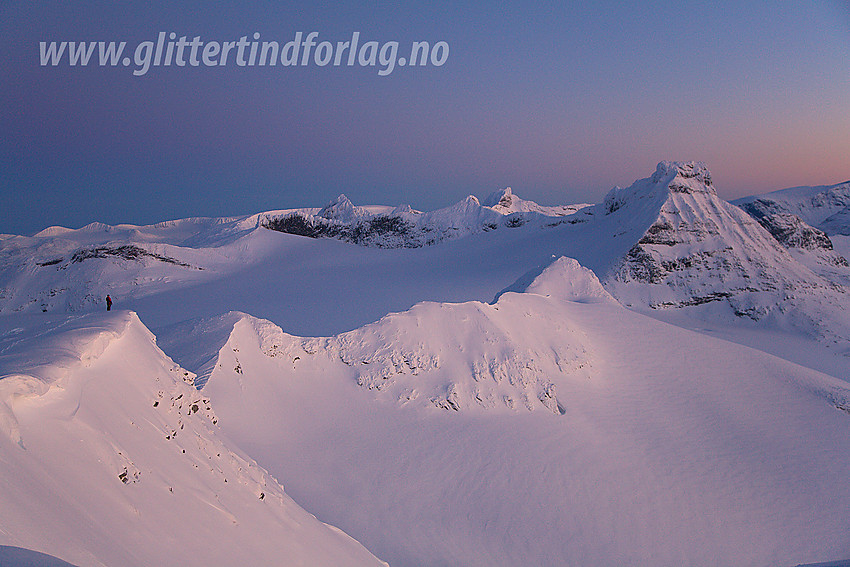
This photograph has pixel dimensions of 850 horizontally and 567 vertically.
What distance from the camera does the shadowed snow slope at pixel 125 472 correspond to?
3.73 meters

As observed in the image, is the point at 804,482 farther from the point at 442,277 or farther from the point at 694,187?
the point at 694,187

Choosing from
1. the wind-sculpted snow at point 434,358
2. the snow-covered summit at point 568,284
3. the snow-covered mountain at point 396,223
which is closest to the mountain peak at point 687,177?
the snow-covered mountain at point 396,223

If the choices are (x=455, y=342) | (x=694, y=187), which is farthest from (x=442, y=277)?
(x=455, y=342)

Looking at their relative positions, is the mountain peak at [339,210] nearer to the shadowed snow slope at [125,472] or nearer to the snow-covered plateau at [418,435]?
the snow-covered plateau at [418,435]

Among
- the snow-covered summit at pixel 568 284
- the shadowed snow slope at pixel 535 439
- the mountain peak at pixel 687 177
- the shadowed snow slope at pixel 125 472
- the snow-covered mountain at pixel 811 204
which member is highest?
the snow-covered mountain at pixel 811 204

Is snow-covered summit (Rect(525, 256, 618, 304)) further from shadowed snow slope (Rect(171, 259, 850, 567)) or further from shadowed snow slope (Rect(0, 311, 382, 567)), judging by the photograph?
shadowed snow slope (Rect(0, 311, 382, 567))

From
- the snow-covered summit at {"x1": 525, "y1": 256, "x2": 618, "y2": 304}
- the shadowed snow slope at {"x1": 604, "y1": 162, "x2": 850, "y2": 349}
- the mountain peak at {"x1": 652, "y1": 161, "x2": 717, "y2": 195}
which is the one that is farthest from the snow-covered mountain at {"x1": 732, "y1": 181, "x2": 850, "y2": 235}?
the snow-covered summit at {"x1": 525, "y1": 256, "x2": 618, "y2": 304}

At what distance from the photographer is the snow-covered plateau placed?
4.79 m

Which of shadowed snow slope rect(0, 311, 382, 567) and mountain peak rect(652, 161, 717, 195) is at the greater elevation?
mountain peak rect(652, 161, 717, 195)

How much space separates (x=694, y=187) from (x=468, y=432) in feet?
125

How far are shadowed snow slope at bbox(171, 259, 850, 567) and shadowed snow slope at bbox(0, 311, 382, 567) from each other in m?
3.46

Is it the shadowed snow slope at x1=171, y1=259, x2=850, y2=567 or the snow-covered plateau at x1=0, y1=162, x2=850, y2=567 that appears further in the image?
the shadowed snow slope at x1=171, y1=259, x2=850, y2=567

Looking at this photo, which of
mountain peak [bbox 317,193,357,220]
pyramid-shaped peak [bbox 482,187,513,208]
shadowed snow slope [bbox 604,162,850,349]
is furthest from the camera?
pyramid-shaped peak [bbox 482,187,513,208]

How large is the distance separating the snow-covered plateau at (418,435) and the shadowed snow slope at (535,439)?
0.06 meters
